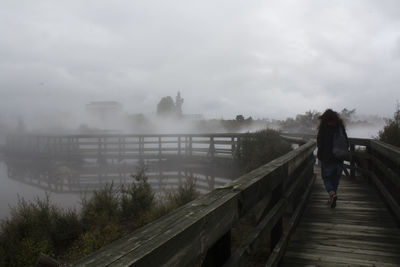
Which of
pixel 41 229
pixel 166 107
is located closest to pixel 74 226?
pixel 41 229

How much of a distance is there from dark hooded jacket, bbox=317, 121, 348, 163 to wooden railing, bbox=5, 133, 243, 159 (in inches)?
294

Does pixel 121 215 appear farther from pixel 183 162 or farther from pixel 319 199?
pixel 183 162

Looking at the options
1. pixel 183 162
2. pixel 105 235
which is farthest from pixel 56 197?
pixel 183 162

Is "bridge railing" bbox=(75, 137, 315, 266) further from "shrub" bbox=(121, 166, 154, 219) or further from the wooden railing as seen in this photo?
the wooden railing

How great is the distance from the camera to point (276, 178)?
109 inches

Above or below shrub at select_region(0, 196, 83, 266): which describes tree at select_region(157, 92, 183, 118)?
above

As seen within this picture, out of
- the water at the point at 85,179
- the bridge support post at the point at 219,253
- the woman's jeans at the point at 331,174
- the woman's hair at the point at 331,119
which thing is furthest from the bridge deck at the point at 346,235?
the water at the point at 85,179

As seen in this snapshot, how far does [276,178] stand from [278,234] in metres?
0.69

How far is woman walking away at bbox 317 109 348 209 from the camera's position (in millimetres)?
5012

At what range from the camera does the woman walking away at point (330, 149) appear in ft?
16.4

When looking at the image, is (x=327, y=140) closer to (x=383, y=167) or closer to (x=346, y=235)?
(x=383, y=167)

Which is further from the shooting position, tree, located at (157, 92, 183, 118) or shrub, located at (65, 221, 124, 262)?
tree, located at (157, 92, 183, 118)

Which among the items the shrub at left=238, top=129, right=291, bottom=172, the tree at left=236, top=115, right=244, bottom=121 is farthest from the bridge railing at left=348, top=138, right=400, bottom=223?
the tree at left=236, top=115, right=244, bottom=121

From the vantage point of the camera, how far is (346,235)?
3705 mm
